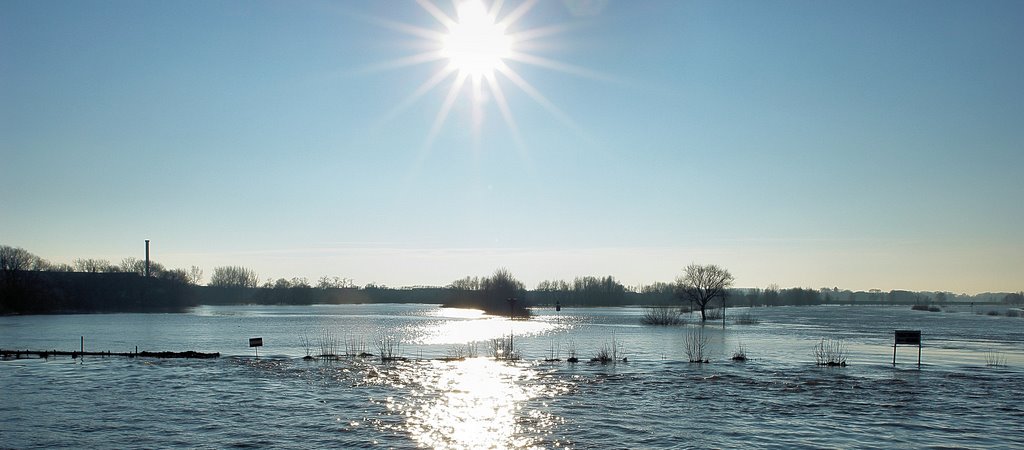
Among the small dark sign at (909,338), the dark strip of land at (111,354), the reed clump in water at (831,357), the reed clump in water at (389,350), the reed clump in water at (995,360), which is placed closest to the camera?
the small dark sign at (909,338)

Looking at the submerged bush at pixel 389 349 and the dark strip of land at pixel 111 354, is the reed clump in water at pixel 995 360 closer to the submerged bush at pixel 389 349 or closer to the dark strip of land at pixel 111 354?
the submerged bush at pixel 389 349

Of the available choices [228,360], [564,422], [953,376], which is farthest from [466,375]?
[953,376]

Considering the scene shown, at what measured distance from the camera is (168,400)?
79.2 ft

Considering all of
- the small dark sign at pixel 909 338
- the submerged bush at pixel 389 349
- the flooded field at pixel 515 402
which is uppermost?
the small dark sign at pixel 909 338

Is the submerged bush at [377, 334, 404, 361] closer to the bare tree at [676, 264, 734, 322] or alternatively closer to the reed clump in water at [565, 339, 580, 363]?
the reed clump in water at [565, 339, 580, 363]

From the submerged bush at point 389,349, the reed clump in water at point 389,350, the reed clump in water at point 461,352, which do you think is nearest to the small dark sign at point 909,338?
the reed clump in water at point 461,352

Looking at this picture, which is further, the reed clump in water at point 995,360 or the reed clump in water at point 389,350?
the reed clump in water at point 389,350

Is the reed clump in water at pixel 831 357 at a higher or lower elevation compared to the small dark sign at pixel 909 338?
lower

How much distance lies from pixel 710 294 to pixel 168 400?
3007 inches

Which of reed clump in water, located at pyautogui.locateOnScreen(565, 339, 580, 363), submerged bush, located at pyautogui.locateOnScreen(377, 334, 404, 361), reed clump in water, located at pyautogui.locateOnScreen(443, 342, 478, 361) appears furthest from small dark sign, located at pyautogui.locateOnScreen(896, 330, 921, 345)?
submerged bush, located at pyautogui.locateOnScreen(377, 334, 404, 361)

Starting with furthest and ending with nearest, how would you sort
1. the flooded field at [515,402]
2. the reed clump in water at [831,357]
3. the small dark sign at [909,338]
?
the reed clump in water at [831,357]
the small dark sign at [909,338]
the flooded field at [515,402]

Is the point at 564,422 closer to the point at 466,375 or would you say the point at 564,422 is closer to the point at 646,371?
the point at 466,375

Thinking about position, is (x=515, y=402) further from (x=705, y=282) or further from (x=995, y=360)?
(x=705, y=282)

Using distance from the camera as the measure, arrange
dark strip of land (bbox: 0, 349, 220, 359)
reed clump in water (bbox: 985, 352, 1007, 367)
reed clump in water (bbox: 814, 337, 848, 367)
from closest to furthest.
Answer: reed clump in water (bbox: 814, 337, 848, 367) < reed clump in water (bbox: 985, 352, 1007, 367) < dark strip of land (bbox: 0, 349, 220, 359)
